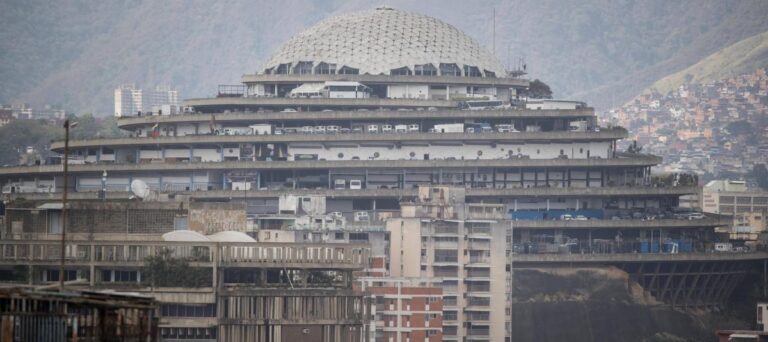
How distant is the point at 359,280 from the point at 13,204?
21026 millimetres

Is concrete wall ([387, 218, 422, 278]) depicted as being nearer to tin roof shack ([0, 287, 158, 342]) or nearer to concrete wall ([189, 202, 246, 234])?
concrete wall ([189, 202, 246, 234])

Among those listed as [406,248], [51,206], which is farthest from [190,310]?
[406,248]

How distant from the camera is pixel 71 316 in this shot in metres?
94.1

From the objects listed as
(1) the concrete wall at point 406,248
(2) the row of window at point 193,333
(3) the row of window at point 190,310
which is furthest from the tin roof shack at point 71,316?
(1) the concrete wall at point 406,248

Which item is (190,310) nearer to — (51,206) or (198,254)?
(198,254)

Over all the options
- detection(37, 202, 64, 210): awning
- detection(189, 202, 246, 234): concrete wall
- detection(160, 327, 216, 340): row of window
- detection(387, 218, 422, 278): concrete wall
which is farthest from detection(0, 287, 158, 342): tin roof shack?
detection(387, 218, 422, 278): concrete wall

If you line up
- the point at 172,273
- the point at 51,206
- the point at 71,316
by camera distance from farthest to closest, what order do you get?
the point at 51,206 < the point at 172,273 < the point at 71,316

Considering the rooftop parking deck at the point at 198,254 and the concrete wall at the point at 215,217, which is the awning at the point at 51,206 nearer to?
the concrete wall at the point at 215,217

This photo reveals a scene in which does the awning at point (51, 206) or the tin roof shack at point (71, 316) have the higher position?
the awning at point (51, 206)

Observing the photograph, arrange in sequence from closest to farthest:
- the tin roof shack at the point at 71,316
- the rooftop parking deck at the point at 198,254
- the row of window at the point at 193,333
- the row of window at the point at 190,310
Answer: the tin roof shack at the point at 71,316 → the row of window at the point at 193,333 → the row of window at the point at 190,310 → the rooftop parking deck at the point at 198,254

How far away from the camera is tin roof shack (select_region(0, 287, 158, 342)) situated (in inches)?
3625

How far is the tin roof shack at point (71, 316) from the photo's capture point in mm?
92062

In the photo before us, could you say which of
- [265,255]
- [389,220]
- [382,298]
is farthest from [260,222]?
[265,255]

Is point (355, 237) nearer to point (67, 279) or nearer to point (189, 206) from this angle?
point (189, 206)
